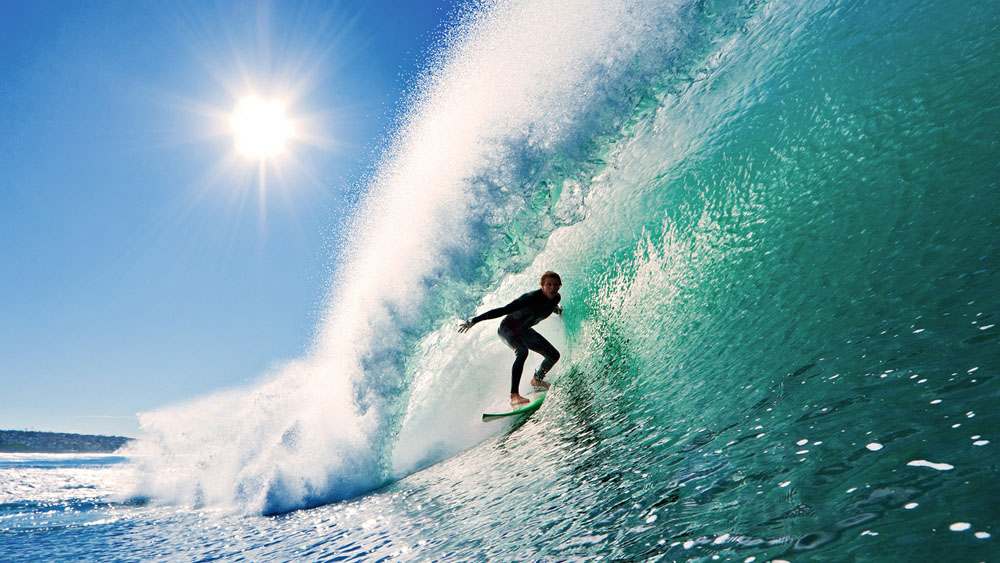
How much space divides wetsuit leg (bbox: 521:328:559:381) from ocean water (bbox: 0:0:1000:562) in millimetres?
355

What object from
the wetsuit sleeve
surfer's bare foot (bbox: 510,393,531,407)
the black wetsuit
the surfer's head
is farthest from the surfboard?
the surfer's head

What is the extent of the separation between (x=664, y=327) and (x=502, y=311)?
1.66 meters

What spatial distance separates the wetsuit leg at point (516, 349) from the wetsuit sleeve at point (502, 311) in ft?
1.36

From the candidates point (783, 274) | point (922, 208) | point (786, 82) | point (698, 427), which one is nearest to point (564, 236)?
point (786, 82)

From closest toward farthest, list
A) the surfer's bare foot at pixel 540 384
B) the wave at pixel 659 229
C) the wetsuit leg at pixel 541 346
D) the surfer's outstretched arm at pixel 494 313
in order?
1. the wave at pixel 659 229
2. the surfer's outstretched arm at pixel 494 313
3. the wetsuit leg at pixel 541 346
4. the surfer's bare foot at pixel 540 384

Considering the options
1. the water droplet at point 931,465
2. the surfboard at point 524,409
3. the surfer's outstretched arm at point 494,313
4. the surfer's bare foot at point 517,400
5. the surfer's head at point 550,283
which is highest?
the surfer's head at point 550,283

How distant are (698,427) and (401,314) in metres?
3.90

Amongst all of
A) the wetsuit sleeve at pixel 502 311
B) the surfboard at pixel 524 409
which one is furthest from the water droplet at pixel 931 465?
the surfboard at pixel 524 409

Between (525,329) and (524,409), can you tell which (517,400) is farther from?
(525,329)

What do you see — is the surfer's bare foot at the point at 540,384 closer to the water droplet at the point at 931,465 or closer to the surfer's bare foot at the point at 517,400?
the surfer's bare foot at the point at 517,400

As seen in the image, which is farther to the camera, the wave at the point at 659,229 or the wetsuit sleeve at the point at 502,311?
the wetsuit sleeve at the point at 502,311

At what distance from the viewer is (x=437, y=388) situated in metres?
6.93

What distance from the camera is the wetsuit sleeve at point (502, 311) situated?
533 centimetres

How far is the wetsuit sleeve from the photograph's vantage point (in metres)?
5.33
